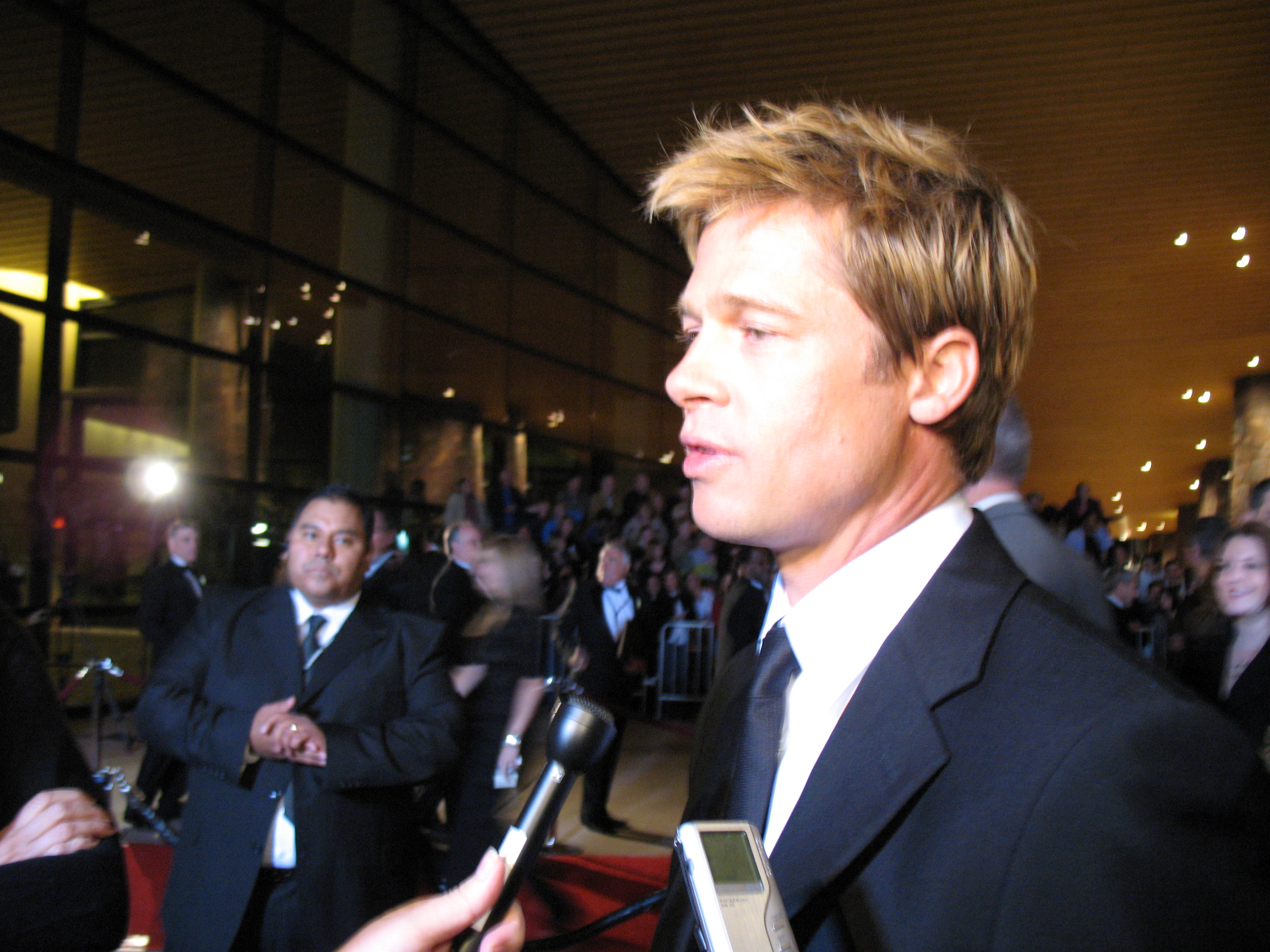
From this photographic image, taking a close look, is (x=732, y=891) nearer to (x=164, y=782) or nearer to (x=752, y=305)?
(x=752, y=305)

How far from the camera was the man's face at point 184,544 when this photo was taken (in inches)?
259

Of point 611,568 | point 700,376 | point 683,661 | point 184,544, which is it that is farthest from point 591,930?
point 683,661

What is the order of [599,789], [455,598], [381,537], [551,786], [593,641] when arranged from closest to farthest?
1. [551,786]
2. [455,598]
3. [599,789]
4. [593,641]
5. [381,537]

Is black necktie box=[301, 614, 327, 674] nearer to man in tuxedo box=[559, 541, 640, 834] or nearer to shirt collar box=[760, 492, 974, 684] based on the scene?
shirt collar box=[760, 492, 974, 684]

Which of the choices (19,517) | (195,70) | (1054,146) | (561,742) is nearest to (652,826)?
(561,742)

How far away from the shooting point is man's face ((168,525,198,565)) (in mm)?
6582

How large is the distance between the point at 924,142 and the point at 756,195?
0.22 metres

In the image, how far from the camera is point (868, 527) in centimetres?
106

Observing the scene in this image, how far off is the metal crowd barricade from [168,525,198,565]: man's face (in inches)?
199

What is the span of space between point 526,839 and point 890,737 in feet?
1.20

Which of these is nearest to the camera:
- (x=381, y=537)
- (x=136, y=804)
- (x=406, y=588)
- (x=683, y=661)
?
(x=136, y=804)

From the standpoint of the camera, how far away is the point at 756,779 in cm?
100

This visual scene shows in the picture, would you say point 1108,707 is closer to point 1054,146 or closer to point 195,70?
point 195,70

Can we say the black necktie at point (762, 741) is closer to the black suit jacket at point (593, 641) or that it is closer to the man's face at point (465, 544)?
the man's face at point (465, 544)
